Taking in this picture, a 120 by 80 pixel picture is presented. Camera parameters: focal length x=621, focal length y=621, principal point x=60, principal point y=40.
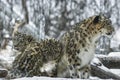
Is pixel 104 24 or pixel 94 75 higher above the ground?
pixel 104 24

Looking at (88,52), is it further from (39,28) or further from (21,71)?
(39,28)

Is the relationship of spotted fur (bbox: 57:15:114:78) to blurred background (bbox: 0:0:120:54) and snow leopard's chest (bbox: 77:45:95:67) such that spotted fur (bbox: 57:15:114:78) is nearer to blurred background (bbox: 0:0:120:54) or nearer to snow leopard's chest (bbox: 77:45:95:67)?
snow leopard's chest (bbox: 77:45:95:67)

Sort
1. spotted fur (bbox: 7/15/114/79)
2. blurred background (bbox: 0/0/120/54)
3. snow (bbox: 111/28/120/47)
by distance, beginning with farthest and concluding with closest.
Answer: blurred background (bbox: 0/0/120/54) → snow (bbox: 111/28/120/47) → spotted fur (bbox: 7/15/114/79)

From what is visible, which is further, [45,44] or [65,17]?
[65,17]

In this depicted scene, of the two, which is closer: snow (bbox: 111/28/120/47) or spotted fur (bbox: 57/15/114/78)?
spotted fur (bbox: 57/15/114/78)

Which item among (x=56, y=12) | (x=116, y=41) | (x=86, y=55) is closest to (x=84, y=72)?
(x=86, y=55)

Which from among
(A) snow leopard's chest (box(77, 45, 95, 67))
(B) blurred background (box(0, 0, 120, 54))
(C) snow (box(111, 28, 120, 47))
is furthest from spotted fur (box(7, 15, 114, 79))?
(B) blurred background (box(0, 0, 120, 54))

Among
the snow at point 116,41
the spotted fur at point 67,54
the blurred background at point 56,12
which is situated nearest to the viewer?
the spotted fur at point 67,54

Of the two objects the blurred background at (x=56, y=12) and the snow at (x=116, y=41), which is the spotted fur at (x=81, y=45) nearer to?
the snow at (x=116, y=41)

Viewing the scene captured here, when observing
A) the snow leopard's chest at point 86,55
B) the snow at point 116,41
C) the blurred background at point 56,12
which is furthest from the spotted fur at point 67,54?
the blurred background at point 56,12

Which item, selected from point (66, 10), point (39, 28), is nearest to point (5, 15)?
point (39, 28)

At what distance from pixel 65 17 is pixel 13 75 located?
1288 centimetres

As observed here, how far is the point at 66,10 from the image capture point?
71.1ft

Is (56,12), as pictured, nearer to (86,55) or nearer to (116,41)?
(116,41)
